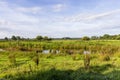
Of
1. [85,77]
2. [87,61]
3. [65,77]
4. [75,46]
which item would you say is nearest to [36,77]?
[65,77]

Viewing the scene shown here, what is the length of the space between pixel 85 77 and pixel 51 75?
1403mm

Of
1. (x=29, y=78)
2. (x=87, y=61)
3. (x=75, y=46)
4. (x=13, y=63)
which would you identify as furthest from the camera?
(x=75, y=46)

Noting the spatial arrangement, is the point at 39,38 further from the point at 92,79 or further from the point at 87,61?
the point at 92,79

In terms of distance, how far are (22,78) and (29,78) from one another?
0.96 feet

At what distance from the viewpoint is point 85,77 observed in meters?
9.39

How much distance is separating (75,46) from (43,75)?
4471cm

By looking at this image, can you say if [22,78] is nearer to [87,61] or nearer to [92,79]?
[92,79]

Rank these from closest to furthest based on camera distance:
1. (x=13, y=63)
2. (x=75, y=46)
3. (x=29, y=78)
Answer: (x=29, y=78)
(x=13, y=63)
(x=75, y=46)

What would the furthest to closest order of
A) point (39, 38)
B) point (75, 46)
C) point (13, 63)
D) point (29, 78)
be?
point (39, 38) < point (75, 46) < point (13, 63) < point (29, 78)

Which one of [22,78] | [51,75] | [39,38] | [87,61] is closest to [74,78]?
[51,75]

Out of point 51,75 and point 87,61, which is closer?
point 51,75

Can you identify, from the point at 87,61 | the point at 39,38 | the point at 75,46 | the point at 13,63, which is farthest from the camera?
the point at 39,38

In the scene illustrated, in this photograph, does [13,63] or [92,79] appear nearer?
[92,79]

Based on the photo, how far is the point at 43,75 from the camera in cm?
962
